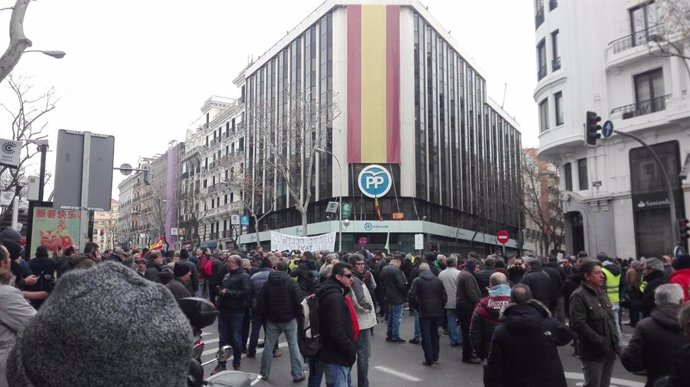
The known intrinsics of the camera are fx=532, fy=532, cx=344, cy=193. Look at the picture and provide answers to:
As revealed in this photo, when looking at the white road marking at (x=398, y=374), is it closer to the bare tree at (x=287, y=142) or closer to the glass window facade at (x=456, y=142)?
the bare tree at (x=287, y=142)

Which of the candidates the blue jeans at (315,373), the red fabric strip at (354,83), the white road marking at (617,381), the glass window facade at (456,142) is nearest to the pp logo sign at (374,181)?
the red fabric strip at (354,83)

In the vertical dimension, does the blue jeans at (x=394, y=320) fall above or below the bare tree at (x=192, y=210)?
below

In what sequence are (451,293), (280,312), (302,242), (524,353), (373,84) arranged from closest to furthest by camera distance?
(524,353) < (280,312) < (451,293) < (302,242) < (373,84)

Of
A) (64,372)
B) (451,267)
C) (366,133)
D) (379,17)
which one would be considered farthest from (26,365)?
(379,17)

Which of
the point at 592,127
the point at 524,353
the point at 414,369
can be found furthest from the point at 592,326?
the point at 592,127

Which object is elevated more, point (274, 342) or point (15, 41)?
point (15, 41)

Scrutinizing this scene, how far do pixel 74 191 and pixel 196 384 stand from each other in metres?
7.74

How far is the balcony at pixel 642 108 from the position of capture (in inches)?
1077

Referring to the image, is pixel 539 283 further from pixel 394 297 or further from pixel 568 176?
pixel 568 176

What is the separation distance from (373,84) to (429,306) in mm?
40444

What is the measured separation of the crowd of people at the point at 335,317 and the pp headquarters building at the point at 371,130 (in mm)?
31103

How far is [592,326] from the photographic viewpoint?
609cm

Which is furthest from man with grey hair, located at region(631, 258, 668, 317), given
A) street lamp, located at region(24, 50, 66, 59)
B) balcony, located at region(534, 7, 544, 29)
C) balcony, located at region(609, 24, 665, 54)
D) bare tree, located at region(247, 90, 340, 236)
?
balcony, located at region(534, 7, 544, 29)

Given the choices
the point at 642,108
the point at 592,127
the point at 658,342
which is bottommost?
the point at 658,342
